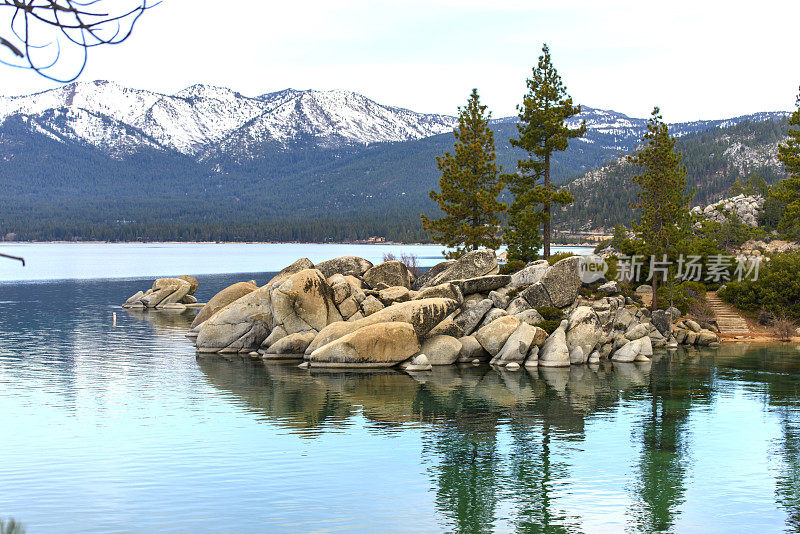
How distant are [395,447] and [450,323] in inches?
756

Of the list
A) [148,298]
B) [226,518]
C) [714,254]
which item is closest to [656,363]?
[714,254]

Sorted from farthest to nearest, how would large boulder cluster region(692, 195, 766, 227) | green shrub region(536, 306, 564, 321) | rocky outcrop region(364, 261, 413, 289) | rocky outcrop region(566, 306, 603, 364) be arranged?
large boulder cluster region(692, 195, 766, 227), rocky outcrop region(364, 261, 413, 289), green shrub region(536, 306, 564, 321), rocky outcrop region(566, 306, 603, 364)

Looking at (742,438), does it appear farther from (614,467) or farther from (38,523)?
(38,523)

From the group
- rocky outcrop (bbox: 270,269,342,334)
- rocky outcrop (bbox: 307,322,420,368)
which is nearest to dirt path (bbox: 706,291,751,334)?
rocky outcrop (bbox: 307,322,420,368)

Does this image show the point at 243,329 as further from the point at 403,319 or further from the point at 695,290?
the point at 695,290

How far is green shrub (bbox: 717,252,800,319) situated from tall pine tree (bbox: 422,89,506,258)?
1899 centimetres

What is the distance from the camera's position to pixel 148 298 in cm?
7331

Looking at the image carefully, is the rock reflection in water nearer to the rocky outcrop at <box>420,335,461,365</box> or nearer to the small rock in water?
A: the small rock in water

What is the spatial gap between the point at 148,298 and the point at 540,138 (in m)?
41.5

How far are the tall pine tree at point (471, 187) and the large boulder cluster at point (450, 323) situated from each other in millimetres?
8787

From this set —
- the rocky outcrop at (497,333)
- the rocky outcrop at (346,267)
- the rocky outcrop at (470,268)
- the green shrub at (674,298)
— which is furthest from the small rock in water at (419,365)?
the green shrub at (674,298)

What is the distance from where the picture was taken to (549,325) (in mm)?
42875

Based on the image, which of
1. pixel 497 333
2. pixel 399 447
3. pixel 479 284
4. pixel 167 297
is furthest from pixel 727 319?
pixel 167 297

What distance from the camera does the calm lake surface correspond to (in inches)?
696
